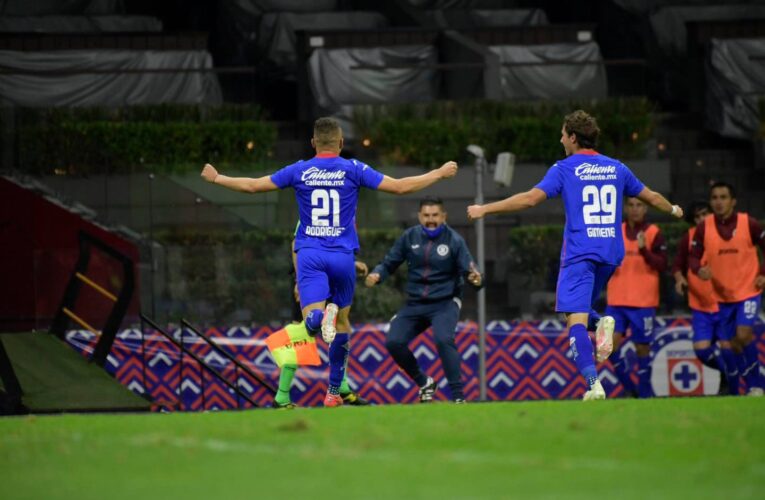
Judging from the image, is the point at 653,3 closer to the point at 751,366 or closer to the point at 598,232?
the point at 751,366

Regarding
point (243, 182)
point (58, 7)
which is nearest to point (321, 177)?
point (243, 182)

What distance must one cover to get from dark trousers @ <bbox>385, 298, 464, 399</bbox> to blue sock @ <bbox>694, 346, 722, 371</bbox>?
3.25m

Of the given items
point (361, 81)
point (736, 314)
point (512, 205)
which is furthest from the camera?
point (361, 81)

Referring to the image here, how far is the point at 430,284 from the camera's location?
54.2 ft

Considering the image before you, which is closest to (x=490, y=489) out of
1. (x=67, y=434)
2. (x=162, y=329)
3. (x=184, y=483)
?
(x=184, y=483)

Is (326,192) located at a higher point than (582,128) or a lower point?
lower

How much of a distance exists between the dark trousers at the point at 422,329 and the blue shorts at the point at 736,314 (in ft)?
10.9

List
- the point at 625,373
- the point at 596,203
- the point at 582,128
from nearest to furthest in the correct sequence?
the point at 596,203, the point at 582,128, the point at 625,373

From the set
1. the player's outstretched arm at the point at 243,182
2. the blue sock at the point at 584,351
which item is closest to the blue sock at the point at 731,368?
the blue sock at the point at 584,351

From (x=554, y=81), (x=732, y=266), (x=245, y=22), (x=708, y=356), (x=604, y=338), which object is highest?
(x=245, y=22)

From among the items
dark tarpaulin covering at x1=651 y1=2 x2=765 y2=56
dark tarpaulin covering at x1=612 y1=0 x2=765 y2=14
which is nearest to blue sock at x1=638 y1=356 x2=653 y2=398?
dark tarpaulin covering at x1=651 y1=2 x2=765 y2=56

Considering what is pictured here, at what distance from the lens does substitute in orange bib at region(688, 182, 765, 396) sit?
703 inches

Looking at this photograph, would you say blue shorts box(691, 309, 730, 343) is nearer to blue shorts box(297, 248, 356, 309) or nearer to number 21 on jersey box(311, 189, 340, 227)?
blue shorts box(297, 248, 356, 309)

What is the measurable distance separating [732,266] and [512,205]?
559cm
